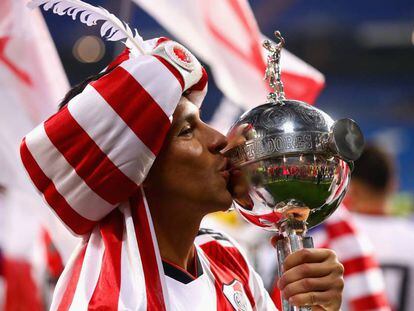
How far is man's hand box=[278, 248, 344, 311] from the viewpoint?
1557mm

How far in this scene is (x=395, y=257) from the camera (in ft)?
10.8

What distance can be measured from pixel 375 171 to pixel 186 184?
1.94 metres

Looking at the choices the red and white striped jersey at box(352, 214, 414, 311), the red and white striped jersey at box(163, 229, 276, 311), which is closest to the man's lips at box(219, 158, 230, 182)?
the red and white striped jersey at box(163, 229, 276, 311)

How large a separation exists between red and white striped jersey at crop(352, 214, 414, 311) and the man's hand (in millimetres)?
1741

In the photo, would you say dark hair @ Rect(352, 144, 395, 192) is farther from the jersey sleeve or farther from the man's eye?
the man's eye

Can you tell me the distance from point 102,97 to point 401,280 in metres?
1.97

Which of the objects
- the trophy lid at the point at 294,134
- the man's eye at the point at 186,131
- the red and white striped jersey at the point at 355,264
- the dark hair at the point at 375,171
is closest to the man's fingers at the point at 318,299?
the trophy lid at the point at 294,134

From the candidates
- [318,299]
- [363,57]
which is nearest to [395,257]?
[318,299]

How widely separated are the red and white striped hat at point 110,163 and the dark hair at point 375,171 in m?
1.98

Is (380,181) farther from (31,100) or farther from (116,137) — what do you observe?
(116,137)

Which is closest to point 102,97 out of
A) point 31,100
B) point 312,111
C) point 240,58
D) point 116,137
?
point 116,137

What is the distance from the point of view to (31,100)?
8.85 feet

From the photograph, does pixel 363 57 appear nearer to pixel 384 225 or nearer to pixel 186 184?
pixel 384 225

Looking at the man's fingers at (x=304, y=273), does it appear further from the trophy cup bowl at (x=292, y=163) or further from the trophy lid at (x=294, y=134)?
the trophy lid at (x=294, y=134)
